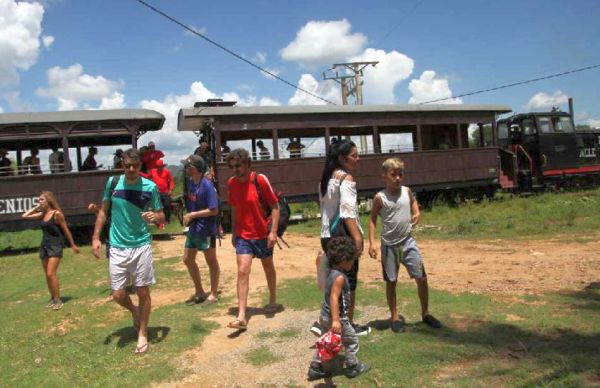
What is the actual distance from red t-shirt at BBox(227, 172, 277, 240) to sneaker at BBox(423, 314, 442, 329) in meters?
1.63

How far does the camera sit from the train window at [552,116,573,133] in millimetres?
17766

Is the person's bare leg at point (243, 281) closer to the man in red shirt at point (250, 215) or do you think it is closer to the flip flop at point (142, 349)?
the man in red shirt at point (250, 215)

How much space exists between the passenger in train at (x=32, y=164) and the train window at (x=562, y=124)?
15831mm

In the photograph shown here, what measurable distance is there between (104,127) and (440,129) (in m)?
10.2

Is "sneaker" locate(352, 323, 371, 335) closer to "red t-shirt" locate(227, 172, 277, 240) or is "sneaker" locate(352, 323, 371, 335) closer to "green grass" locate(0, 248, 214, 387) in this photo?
"red t-shirt" locate(227, 172, 277, 240)

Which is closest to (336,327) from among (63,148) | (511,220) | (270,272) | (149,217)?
(270,272)

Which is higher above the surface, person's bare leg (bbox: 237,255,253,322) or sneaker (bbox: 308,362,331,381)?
person's bare leg (bbox: 237,255,253,322)

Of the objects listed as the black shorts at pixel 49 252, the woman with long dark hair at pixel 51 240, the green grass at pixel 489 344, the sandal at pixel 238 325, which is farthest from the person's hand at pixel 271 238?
the black shorts at pixel 49 252

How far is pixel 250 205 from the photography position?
192 inches

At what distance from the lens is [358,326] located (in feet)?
14.1

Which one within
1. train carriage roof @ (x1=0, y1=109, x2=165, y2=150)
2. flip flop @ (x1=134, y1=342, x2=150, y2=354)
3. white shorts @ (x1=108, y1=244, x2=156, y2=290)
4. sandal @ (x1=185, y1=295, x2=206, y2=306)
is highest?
train carriage roof @ (x1=0, y1=109, x2=165, y2=150)

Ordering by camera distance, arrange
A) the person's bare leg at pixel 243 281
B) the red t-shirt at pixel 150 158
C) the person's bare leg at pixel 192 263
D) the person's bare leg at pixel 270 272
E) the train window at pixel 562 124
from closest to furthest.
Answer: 1. the person's bare leg at pixel 243 281
2. the person's bare leg at pixel 270 272
3. the person's bare leg at pixel 192 263
4. the red t-shirt at pixel 150 158
5. the train window at pixel 562 124

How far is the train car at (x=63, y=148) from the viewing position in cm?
1131

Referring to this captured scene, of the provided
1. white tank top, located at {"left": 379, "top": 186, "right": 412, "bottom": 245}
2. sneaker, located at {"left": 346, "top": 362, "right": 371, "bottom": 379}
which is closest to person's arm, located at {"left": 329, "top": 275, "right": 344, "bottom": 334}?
sneaker, located at {"left": 346, "top": 362, "right": 371, "bottom": 379}
